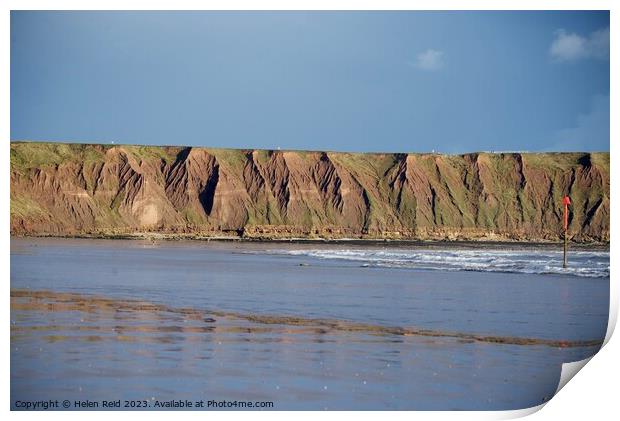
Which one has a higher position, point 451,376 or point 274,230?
point 451,376

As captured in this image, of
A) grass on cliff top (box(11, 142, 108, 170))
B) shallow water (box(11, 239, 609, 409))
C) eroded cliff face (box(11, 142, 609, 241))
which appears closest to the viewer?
shallow water (box(11, 239, 609, 409))

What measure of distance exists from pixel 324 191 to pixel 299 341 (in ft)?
241

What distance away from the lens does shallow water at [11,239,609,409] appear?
10.1 meters

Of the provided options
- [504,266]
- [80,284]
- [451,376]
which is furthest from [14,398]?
[504,266]

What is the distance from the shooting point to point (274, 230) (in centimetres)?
8194

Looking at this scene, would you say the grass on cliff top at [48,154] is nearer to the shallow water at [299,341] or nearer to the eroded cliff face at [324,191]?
the eroded cliff face at [324,191]

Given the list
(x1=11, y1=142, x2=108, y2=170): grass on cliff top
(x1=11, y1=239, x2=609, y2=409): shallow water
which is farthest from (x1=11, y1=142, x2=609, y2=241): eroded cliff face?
(x1=11, y1=239, x2=609, y2=409): shallow water

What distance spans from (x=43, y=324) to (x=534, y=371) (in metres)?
6.74

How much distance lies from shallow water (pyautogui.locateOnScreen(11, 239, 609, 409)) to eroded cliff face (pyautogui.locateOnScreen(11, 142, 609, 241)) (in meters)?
56.2

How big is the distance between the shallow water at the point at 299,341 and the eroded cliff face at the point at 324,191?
5623cm

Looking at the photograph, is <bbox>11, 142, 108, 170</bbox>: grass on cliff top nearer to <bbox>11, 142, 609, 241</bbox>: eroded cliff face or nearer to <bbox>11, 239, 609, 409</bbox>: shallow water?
<bbox>11, 142, 609, 241</bbox>: eroded cliff face

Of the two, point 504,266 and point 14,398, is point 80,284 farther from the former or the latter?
point 504,266
